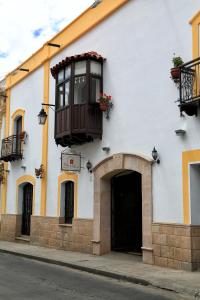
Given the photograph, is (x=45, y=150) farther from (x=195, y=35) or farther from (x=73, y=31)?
(x=195, y=35)

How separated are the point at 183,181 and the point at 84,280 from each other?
3.45 m

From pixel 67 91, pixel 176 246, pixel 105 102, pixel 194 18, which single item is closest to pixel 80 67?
pixel 67 91

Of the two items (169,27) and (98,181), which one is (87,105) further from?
(169,27)

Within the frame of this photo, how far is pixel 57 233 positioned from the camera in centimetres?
1706

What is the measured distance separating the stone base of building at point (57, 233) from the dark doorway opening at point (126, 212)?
34.8 inches

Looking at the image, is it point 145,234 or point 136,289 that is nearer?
point 136,289

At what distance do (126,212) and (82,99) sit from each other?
4.09m

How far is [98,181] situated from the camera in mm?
14906

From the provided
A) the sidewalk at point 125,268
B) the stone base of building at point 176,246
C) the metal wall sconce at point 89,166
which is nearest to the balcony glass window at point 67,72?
the metal wall sconce at point 89,166

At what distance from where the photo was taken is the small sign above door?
15625 mm

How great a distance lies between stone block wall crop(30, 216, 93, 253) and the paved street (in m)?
2.79

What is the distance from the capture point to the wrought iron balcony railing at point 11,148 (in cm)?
2095

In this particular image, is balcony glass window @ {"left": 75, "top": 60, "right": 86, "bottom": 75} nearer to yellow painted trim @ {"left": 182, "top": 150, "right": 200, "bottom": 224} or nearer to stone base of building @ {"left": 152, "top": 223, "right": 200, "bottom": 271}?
yellow painted trim @ {"left": 182, "top": 150, "right": 200, "bottom": 224}

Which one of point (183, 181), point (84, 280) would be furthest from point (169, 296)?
point (183, 181)
